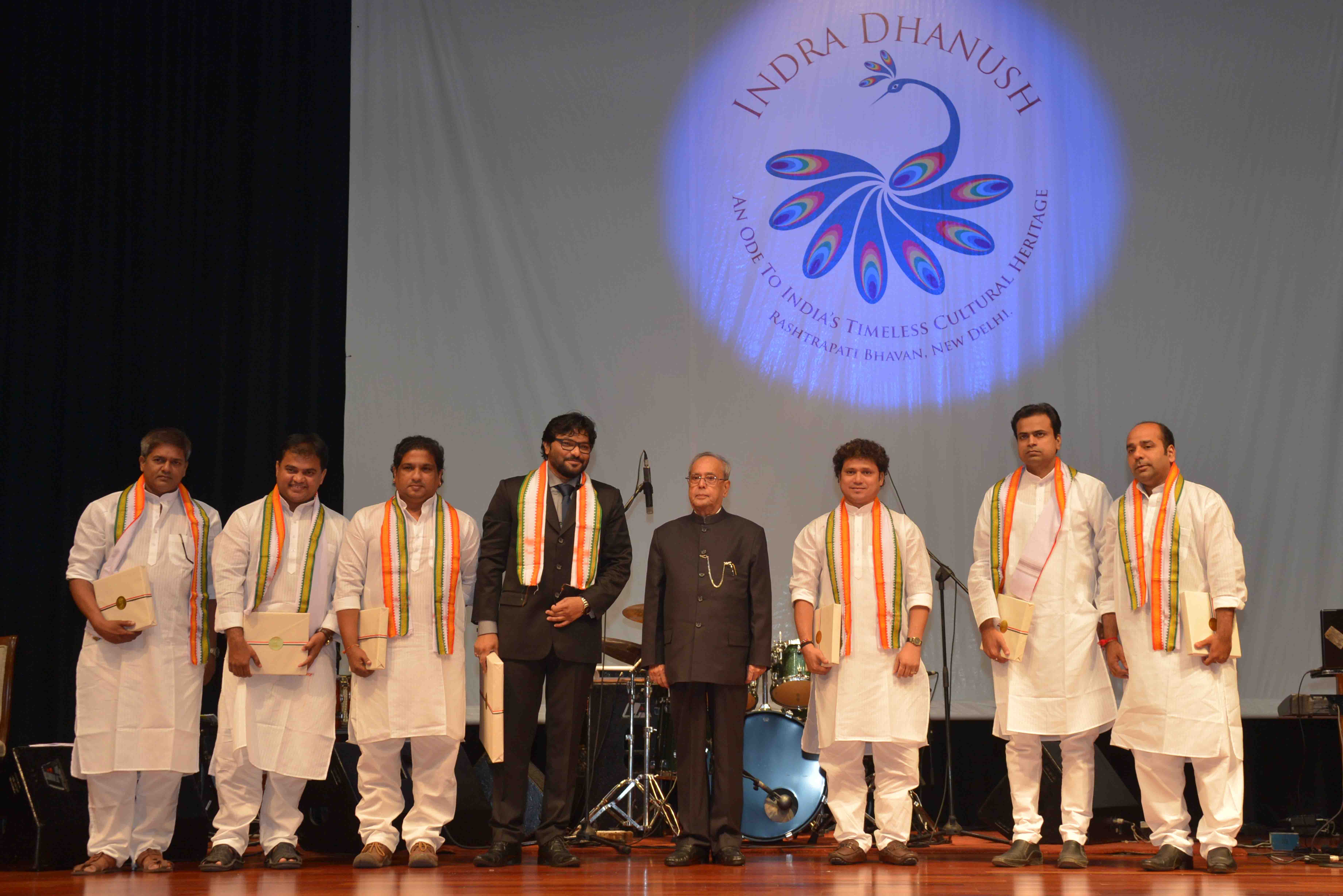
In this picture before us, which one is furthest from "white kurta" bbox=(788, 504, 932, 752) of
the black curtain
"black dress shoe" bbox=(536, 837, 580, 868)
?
the black curtain

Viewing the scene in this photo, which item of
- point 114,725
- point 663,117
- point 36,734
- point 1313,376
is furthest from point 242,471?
point 1313,376

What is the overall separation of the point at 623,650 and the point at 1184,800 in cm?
228

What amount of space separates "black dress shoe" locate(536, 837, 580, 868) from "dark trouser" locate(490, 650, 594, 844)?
2cm

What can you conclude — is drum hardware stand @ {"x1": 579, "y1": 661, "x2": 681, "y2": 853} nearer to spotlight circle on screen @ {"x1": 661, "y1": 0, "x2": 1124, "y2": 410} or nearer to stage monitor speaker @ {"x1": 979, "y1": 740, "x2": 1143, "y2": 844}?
stage monitor speaker @ {"x1": 979, "y1": 740, "x2": 1143, "y2": 844}

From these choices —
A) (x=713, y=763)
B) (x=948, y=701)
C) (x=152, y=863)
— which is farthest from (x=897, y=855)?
(x=152, y=863)

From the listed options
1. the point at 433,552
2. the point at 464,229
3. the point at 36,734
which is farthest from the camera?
the point at 464,229

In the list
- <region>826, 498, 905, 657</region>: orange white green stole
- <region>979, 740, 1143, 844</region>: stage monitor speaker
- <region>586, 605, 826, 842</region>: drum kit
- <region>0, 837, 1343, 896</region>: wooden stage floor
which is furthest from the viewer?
<region>586, 605, 826, 842</region>: drum kit

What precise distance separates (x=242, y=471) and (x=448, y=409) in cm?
107

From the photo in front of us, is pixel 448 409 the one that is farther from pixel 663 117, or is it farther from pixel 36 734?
pixel 36 734

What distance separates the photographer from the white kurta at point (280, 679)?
4.49 meters

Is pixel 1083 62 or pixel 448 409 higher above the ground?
pixel 1083 62

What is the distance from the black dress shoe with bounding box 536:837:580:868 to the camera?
4.36 metres

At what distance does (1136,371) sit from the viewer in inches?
250

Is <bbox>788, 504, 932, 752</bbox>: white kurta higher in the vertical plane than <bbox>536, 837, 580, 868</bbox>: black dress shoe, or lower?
higher
